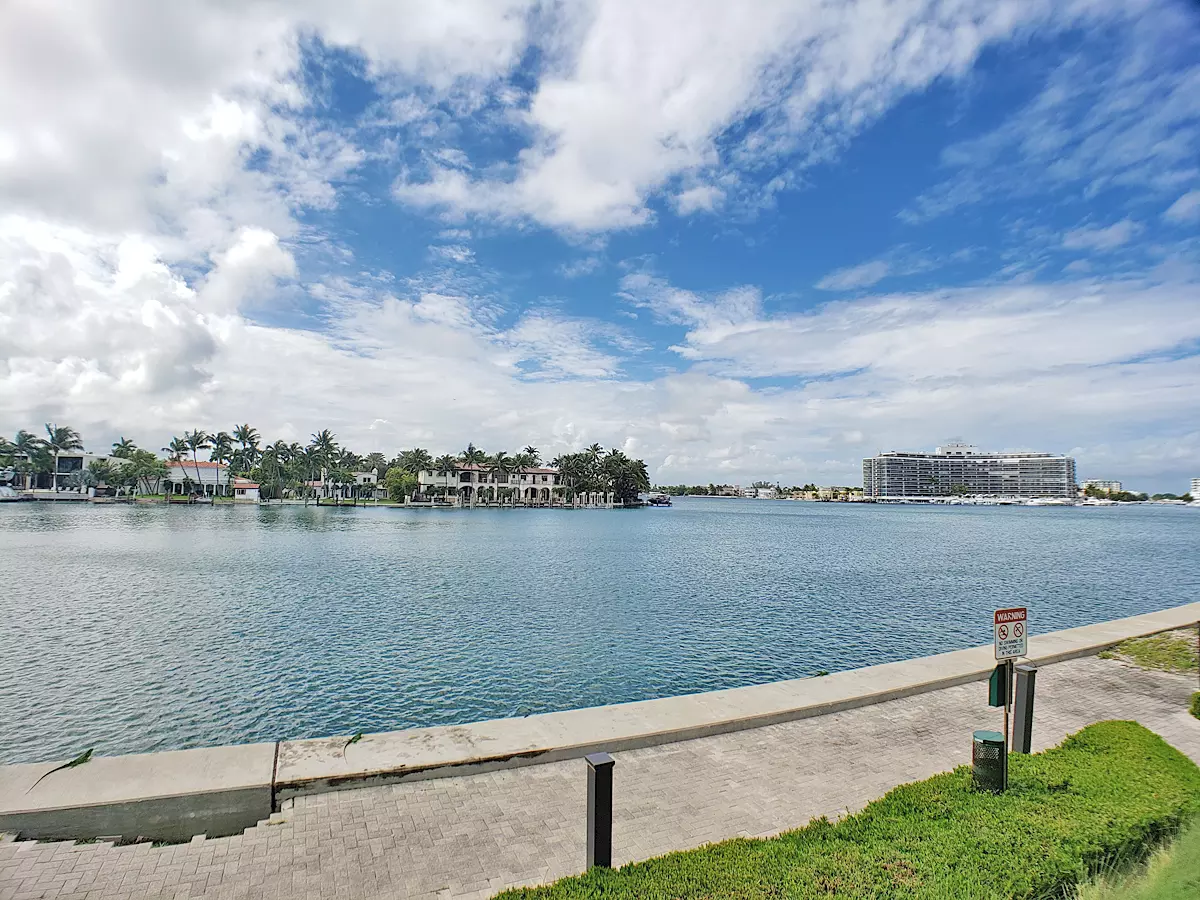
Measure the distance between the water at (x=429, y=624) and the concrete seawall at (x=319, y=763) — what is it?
15.9 feet

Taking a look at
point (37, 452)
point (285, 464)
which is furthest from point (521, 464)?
point (37, 452)

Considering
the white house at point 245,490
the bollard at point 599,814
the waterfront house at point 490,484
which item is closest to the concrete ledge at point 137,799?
the bollard at point 599,814

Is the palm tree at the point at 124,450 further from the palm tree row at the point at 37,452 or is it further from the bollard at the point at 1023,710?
the bollard at the point at 1023,710

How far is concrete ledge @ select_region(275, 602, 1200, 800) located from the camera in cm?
714

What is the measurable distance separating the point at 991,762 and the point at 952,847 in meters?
1.57

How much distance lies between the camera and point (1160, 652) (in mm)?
13625

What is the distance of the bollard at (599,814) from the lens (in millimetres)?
5180

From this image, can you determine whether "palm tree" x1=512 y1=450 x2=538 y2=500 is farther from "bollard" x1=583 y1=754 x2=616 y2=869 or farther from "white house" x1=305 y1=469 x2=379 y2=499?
"bollard" x1=583 y1=754 x2=616 y2=869

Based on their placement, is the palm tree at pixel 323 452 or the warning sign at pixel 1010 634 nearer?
the warning sign at pixel 1010 634

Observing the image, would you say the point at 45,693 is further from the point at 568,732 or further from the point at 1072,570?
the point at 1072,570

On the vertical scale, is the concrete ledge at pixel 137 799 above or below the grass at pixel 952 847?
below

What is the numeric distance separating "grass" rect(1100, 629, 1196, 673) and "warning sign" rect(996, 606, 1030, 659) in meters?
8.56

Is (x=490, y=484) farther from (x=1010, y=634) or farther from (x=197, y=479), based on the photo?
(x=1010, y=634)

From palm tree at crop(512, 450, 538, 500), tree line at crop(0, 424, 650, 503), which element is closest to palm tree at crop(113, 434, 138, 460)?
tree line at crop(0, 424, 650, 503)
